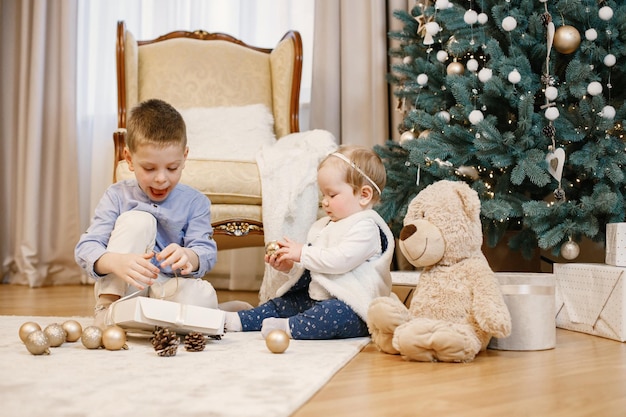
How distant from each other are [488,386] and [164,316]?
71cm

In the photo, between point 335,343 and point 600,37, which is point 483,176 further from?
point 335,343

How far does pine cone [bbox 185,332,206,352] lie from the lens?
1.58m

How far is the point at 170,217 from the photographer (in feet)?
6.41

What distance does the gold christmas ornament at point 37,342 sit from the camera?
4.85ft

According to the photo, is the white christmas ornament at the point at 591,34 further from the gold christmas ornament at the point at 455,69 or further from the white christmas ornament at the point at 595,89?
the gold christmas ornament at the point at 455,69

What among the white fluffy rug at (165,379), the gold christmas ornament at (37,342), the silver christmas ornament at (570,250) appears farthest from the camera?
the silver christmas ornament at (570,250)

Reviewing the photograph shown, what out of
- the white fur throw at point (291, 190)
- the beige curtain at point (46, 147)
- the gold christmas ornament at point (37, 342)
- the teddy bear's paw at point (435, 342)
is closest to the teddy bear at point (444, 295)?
the teddy bear's paw at point (435, 342)

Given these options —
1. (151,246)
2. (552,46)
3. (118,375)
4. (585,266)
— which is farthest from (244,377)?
(552,46)

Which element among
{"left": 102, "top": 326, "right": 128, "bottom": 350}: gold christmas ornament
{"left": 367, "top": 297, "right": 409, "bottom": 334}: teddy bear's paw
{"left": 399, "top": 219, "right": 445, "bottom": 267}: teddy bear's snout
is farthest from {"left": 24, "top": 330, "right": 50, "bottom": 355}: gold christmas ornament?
{"left": 399, "top": 219, "right": 445, "bottom": 267}: teddy bear's snout

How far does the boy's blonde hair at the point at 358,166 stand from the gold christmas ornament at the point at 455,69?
2.13 feet

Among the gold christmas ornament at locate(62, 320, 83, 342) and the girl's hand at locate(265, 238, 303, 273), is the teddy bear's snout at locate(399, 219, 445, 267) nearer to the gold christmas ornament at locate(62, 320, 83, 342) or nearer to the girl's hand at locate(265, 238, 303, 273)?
the girl's hand at locate(265, 238, 303, 273)

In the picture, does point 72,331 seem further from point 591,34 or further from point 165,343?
point 591,34

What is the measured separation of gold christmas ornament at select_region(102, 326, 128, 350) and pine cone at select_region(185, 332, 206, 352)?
5.5 inches

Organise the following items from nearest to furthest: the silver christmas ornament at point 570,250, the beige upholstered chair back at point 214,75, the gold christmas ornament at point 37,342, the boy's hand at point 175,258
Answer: the gold christmas ornament at point 37,342
the boy's hand at point 175,258
the silver christmas ornament at point 570,250
the beige upholstered chair back at point 214,75
